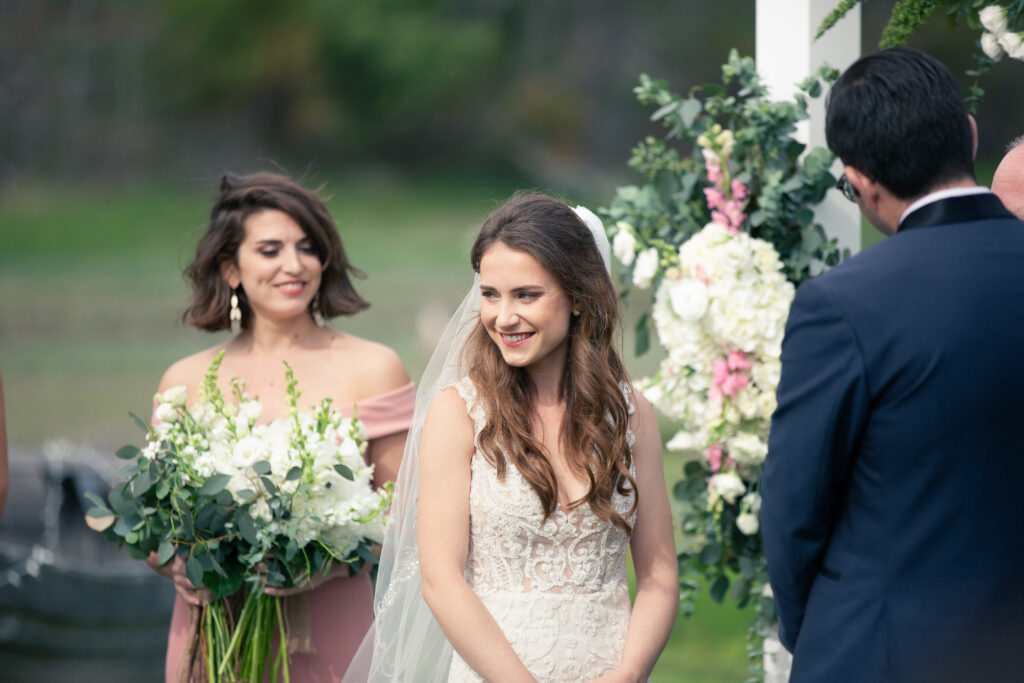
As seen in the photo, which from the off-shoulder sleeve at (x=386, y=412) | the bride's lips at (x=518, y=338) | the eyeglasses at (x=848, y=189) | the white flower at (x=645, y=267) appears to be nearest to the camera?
the eyeglasses at (x=848, y=189)

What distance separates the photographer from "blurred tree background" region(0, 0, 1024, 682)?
5992 mm

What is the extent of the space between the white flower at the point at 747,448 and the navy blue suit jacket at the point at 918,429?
1423 mm

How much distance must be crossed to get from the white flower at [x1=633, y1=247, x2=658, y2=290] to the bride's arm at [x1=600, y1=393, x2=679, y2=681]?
1047 millimetres

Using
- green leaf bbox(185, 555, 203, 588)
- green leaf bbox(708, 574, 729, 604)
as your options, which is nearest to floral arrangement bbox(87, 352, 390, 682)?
green leaf bbox(185, 555, 203, 588)

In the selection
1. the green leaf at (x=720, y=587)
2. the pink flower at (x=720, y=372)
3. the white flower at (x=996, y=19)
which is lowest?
the green leaf at (x=720, y=587)

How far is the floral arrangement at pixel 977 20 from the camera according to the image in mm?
2668

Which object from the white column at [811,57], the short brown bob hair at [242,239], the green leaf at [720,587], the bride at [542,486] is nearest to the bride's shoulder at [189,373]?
the short brown bob hair at [242,239]

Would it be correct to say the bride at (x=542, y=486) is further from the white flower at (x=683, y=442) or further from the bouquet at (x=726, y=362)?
the white flower at (x=683, y=442)

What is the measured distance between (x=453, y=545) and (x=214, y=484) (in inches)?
30.4

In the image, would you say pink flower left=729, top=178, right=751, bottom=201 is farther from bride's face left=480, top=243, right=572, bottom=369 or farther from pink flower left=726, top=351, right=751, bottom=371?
bride's face left=480, top=243, right=572, bottom=369

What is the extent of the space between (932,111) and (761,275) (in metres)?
1.51

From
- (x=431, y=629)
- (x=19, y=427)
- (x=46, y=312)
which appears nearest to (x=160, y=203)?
(x=46, y=312)

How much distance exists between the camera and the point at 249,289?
127 inches

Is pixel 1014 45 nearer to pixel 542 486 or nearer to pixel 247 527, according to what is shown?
pixel 542 486
